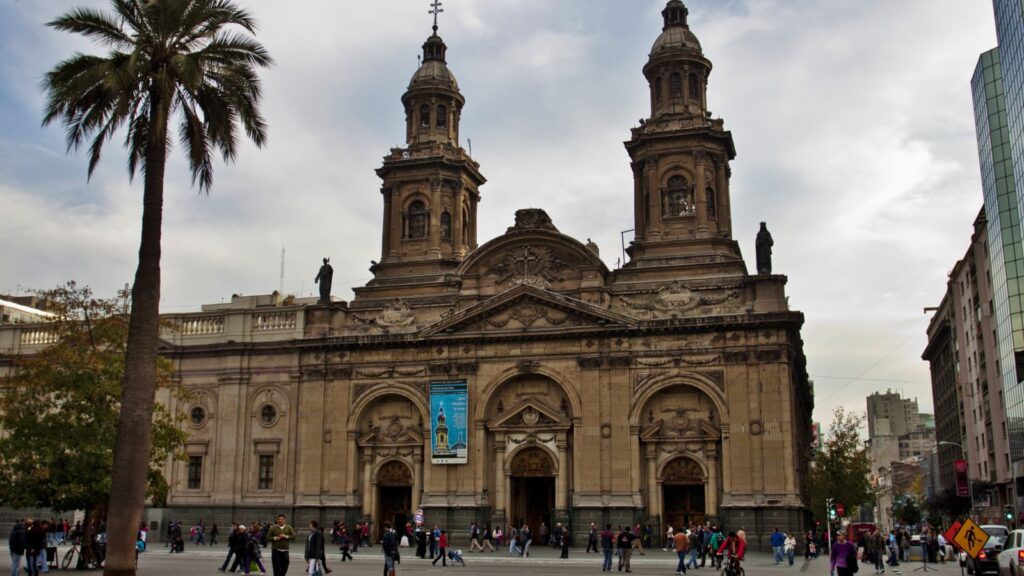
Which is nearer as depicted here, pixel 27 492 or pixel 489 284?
pixel 27 492

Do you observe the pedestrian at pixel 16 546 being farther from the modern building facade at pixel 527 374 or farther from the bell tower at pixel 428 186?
the bell tower at pixel 428 186

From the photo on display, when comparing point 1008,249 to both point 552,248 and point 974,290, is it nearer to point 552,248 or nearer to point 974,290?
→ point 974,290

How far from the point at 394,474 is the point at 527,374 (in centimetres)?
906

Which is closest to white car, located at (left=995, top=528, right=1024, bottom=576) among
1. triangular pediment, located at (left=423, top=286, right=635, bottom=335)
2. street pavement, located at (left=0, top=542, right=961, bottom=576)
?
street pavement, located at (left=0, top=542, right=961, bottom=576)

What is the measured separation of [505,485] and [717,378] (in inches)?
474

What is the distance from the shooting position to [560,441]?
52000 mm

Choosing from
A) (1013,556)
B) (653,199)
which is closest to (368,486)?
(653,199)

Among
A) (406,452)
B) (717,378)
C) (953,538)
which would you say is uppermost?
(717,378)

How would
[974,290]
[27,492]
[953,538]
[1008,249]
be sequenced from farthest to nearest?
1. [974,290]
2. [1008,249]
3. [27,492]
4. [953,538]

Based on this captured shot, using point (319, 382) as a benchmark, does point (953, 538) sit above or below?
below

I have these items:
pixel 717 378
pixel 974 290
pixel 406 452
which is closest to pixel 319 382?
pixel 406 452

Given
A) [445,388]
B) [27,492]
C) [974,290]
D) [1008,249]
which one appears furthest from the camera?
[974,290]

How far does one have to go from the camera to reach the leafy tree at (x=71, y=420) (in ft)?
110

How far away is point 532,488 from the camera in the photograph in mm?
54094
